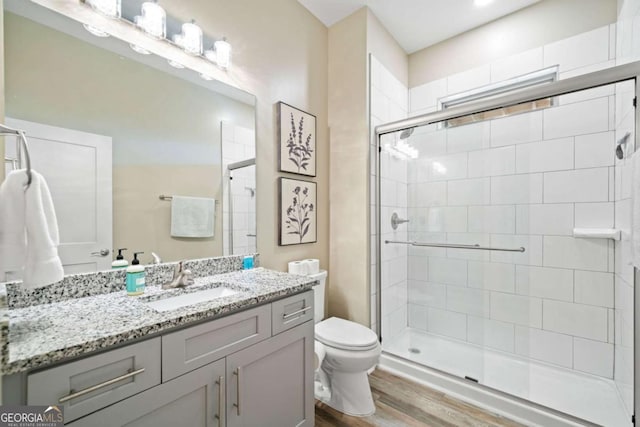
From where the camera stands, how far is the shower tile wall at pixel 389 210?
7.39ft

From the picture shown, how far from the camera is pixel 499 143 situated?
2.13 meters

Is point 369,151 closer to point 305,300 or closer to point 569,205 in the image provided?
point 305,300

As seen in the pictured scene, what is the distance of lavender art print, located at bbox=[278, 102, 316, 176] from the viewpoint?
6.40 ft

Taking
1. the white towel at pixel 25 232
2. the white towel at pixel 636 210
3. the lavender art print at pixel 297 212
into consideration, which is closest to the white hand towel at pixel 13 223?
the white towel at pixel 25 232

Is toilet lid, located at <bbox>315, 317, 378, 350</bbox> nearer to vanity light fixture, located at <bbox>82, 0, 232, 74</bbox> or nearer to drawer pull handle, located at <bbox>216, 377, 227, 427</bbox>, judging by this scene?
drawer pull handle, located at <bbox>216, 377, 227, 427</bbox>

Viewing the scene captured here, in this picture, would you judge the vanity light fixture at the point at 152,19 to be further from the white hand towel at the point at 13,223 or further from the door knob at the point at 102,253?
the door knob at the point at 102,253

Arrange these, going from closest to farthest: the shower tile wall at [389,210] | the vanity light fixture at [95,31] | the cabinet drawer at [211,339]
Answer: the cabinet drawer at [211,339] < the vanity light fixture at [95,31] < the shower tile wall at [389,210]

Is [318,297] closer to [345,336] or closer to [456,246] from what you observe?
[345,336]

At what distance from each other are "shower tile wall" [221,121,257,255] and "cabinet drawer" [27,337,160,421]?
85cm

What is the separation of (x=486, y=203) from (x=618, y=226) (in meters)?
0.75

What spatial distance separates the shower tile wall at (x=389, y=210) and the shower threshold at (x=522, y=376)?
0.78 feet

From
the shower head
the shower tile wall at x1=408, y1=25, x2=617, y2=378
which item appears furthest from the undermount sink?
the shower head

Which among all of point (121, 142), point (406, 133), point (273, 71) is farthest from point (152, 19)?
point (406, 133)

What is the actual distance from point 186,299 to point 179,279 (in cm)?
10
